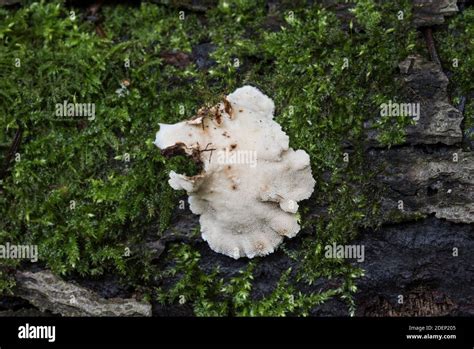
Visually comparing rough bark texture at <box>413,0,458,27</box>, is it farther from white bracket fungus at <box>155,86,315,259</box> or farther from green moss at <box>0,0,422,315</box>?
white bracket fungus at <box>155,86,315,259</box>

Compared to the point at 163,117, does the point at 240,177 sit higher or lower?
lower

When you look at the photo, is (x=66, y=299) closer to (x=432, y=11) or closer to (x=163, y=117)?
(x=163, y=117)

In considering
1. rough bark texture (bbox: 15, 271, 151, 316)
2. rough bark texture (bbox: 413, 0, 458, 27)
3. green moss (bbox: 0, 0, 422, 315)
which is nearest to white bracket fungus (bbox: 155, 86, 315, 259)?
green moss (bbox: 0, 0, 422, 315)

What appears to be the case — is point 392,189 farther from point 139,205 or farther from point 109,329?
point 109,329

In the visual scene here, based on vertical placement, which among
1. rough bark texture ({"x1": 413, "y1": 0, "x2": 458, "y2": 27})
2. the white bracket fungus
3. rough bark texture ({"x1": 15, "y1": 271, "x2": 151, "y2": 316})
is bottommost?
rough bark texture ({"x1": 15, "y1": 271, "x2": 151, "y2": 316})

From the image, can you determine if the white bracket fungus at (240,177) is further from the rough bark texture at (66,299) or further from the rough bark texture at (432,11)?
the rough bark texture at (432,11)

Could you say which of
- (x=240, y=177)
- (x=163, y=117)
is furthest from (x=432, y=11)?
(x=163, y=117)

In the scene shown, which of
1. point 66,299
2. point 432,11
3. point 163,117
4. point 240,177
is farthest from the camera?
point 163,117
